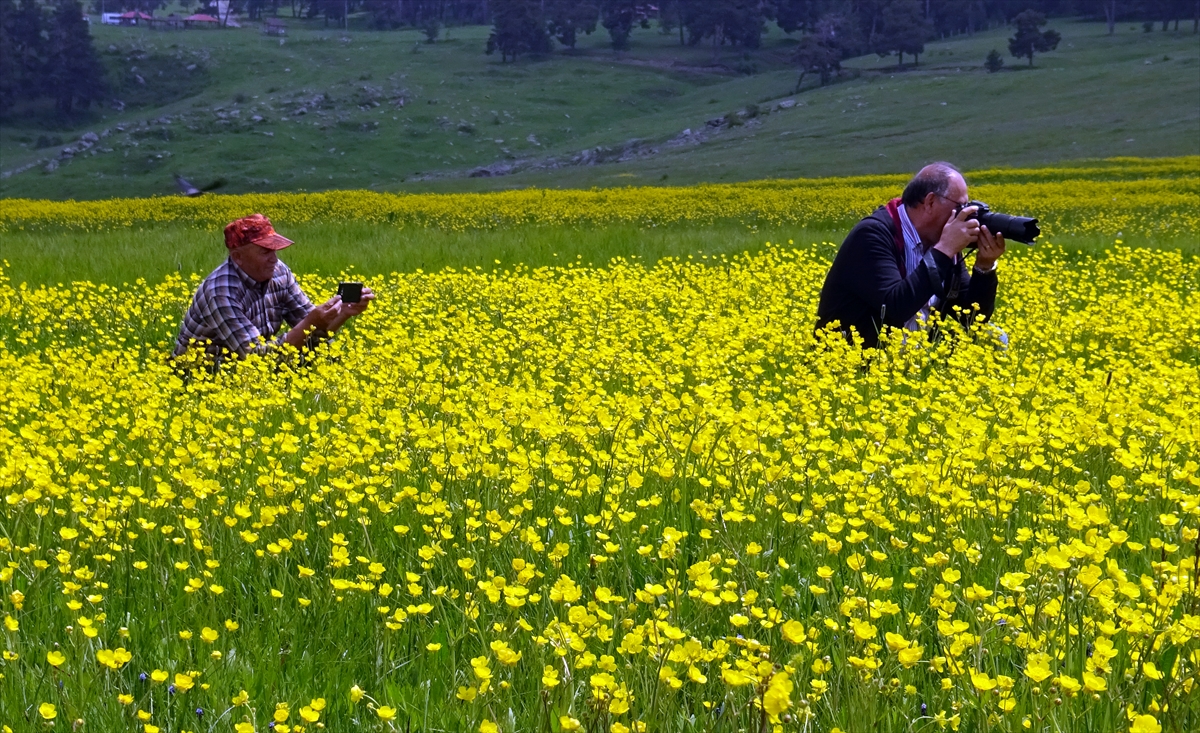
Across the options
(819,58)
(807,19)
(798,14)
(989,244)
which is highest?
(798,14)

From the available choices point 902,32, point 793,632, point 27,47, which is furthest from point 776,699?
point 27,47

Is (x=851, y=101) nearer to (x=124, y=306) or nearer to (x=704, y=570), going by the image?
(x=124, y=306)

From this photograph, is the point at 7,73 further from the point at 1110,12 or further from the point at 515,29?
the point at 1110,12

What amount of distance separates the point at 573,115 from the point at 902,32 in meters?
31.8

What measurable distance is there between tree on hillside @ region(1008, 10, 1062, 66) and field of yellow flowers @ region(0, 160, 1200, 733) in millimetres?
93663

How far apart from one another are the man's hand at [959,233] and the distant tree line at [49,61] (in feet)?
382

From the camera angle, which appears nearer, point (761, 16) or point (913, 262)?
point (913, 262)

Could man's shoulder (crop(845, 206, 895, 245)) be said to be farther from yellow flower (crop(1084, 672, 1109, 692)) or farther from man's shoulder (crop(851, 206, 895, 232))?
yellow flower (crop(1084, 672, 1109, 692))

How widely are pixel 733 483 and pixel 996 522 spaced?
86 cm

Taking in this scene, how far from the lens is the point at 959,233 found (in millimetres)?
6551

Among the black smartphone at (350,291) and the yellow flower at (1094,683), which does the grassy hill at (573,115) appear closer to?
the black smartphone at (350,291)

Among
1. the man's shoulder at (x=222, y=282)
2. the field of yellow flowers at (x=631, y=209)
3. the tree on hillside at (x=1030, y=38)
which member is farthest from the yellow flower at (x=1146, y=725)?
the tree on hillside at (x=1030, y=38)

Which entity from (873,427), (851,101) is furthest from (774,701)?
(851,101)

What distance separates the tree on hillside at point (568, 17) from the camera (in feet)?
403
